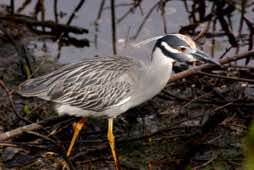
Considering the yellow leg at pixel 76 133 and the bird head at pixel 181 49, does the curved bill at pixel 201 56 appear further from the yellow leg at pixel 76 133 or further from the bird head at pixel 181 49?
the yellow leg at pixel 76 133

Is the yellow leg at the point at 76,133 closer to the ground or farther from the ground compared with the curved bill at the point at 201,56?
closer to the ground

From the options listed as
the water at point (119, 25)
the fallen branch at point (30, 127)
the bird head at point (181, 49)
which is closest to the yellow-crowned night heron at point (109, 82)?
the bird head at point (181, 49)

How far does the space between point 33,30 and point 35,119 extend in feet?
6.36

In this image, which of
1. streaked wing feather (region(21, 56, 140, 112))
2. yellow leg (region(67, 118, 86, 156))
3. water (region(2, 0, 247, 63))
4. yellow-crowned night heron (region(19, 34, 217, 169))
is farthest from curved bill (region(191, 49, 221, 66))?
water (region(2, 0, 247, 63))

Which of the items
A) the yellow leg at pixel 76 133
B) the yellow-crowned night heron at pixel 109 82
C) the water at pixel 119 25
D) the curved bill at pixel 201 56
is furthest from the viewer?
the water at pixel 119 25

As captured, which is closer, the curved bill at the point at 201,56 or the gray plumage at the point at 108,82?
the curved bill at the point at 201,56

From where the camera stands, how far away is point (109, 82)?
4008mm

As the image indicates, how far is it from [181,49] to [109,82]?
51 cm

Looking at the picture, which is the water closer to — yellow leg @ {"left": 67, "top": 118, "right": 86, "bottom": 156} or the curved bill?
yellow leg @ {"left": 67, "top": 118, "right": 86, "bottom": 156}

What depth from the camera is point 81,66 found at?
4.09 meters

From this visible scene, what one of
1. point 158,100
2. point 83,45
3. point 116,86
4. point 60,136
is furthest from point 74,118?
point 83,45

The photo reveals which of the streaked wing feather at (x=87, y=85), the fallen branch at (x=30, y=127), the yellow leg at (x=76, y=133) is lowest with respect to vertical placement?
the yellow leg at (x=76, y=133)

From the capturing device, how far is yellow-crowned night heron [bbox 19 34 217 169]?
3932mm

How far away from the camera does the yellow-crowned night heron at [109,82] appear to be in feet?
12.9
